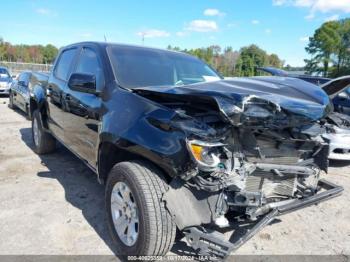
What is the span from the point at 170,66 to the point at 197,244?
90.4 inches

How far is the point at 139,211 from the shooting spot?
101 inches

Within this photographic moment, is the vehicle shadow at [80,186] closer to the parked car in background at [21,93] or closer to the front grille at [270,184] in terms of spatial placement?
the front grille at [270,184]

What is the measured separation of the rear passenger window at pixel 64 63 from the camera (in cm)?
469

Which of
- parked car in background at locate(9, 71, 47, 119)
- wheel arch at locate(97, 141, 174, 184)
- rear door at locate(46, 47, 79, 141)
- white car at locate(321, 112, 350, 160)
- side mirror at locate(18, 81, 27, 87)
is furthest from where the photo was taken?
side mirror at locate(18, 81, 27, 87)

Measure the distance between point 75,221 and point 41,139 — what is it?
2.68 m

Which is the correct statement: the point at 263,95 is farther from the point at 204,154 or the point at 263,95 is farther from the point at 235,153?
the point at 204,154

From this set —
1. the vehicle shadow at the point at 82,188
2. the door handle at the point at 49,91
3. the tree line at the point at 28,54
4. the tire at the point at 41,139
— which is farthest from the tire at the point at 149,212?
the tree line at the point at 28,54

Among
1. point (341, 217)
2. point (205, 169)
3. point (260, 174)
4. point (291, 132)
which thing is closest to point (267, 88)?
point (291, 132)

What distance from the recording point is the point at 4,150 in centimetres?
624

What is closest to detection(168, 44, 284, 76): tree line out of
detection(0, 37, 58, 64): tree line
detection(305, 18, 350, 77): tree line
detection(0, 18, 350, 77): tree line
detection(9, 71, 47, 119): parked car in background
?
detection(0, 18, 350, 77): tree line

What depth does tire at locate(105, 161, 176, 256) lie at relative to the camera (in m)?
2.49

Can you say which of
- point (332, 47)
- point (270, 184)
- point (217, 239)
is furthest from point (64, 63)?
point (332, 47)

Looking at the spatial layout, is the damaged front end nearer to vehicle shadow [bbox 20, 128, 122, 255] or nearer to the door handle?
vehicle shadow [bbox 20, 128, 122, 255]

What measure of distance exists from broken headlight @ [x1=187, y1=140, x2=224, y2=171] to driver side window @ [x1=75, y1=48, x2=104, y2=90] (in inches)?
57.8
